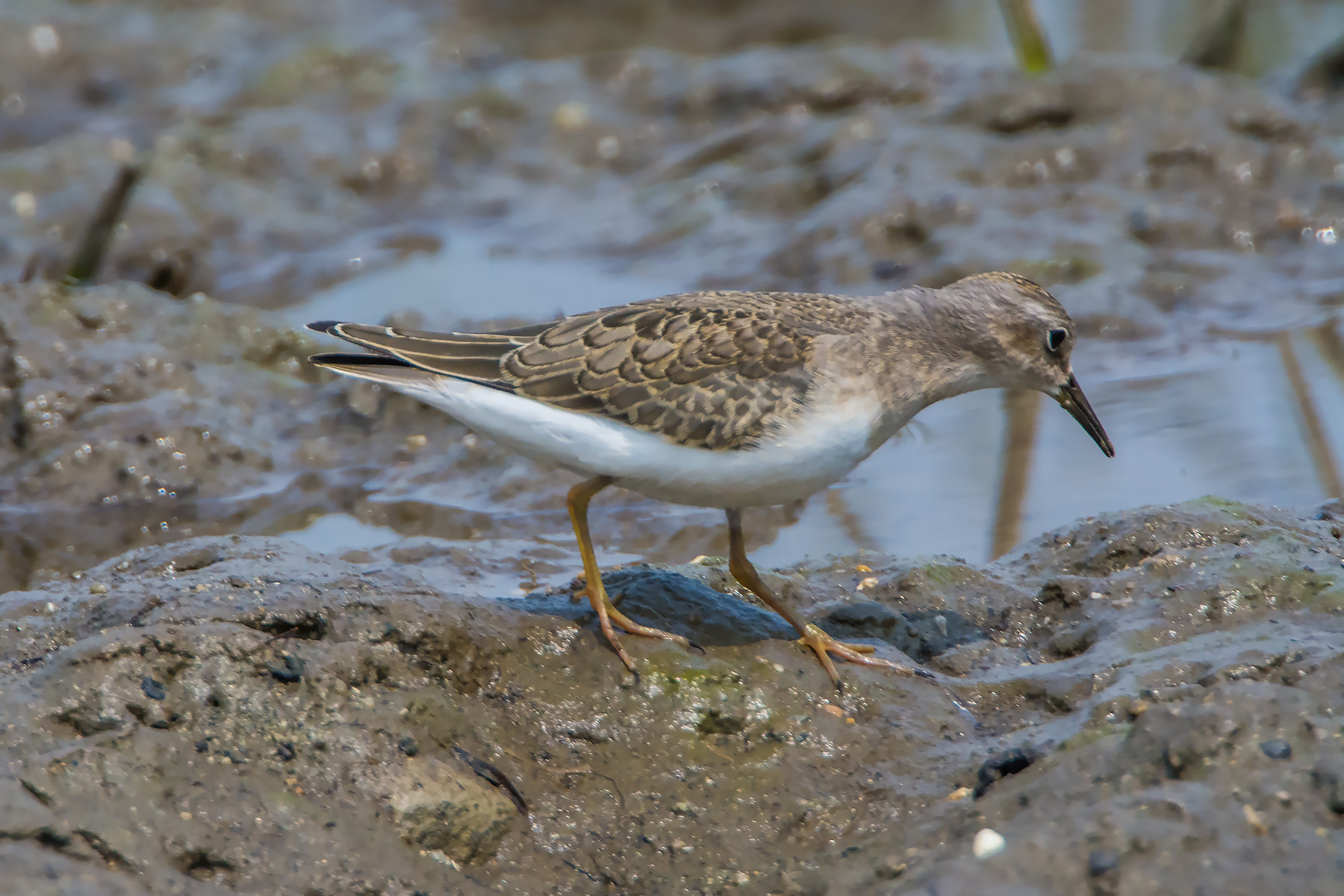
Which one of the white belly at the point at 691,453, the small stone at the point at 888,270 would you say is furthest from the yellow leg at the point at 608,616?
the small stone at the point at 888,270

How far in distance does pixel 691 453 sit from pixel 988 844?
2.06 metres

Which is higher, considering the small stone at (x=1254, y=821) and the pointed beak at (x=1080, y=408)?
the pointed beak at (x=1080, y=408)

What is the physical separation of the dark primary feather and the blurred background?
5.55ft

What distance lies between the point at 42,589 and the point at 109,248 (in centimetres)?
537

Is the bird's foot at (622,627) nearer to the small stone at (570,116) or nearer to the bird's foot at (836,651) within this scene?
the bird's foot at (836,651)

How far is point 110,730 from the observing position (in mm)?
4090

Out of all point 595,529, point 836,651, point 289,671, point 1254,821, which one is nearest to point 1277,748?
point 1254,821

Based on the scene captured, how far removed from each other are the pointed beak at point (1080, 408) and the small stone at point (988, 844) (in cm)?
288

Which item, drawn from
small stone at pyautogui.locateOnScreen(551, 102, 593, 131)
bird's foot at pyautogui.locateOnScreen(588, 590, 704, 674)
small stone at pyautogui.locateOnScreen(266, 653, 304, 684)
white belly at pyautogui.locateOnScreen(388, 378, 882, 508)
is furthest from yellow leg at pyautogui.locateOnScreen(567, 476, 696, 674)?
small stone at pyautogui.locateOnScreen(551, 102, 593, 131)

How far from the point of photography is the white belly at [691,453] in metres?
5.11

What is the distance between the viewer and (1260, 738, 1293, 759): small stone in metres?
3.66

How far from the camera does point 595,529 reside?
772 centimetres

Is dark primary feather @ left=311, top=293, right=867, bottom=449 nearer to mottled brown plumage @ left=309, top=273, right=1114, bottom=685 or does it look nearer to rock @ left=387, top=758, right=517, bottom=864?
mottled brown plumage @ left=309, top=273, right=1114, bottom=685

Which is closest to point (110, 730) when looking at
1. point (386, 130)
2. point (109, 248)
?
point (109, 248)
